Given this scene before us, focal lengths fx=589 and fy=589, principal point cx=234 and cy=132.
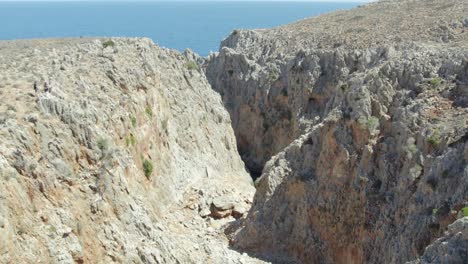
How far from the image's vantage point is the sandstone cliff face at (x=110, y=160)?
66.2 feet

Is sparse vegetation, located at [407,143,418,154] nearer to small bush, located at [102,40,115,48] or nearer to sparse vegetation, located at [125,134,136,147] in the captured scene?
sparse vegetation, located at [125,134,136,147]

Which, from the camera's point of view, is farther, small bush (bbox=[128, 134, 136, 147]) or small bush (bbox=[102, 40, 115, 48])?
small bush (bbox=[102, 40, 115, 48])

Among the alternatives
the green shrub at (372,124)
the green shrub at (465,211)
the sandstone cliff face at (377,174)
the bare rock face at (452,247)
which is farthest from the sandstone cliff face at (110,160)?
the green shrub at (465,211)

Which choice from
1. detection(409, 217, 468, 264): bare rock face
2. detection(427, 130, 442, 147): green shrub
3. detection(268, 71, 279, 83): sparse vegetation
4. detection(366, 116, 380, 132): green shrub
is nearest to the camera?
detection(409, 217, 468, 264): bare rock face

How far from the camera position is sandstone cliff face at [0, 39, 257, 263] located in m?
20.2

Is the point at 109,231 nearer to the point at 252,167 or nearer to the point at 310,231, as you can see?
the point at 310,231

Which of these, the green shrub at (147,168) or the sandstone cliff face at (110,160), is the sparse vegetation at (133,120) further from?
the green shrub at (147,168)

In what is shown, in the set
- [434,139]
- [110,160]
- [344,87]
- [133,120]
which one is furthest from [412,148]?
[133,120]

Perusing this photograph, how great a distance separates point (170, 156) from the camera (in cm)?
3344

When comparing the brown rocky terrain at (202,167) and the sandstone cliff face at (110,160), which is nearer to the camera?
the sandstone cliff face at (110,160)

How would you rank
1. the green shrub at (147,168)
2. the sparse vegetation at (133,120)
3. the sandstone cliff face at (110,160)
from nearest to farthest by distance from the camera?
the sandstone cliff face at (110,160), the sparse vegetation at (133,120), the green shrub at (147,168)

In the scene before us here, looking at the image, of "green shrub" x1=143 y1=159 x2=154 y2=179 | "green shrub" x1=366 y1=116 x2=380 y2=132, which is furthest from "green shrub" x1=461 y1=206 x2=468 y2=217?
"green shrub" x1=143 y1=159 x2=154 y2=179

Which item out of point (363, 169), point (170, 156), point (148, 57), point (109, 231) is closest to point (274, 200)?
point (363, 169)

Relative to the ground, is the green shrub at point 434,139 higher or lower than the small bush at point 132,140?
lower
